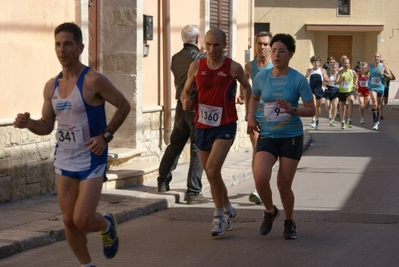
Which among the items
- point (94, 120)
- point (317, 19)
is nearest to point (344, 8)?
point (317, 19)

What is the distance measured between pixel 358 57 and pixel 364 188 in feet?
125

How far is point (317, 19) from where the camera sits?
4881 cm

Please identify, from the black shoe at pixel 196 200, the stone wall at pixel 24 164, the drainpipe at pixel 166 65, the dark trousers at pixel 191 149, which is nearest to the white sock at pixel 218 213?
the dark trousers at pixel 191 149

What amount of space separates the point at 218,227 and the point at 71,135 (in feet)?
8.69

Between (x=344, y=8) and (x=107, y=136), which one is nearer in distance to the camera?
(x=107, y=136)

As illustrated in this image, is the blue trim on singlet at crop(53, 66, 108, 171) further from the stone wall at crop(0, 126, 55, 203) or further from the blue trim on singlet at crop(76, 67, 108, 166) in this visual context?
the stone wall at crop(0, 126, 55, 203)

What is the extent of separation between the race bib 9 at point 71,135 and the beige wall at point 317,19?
1675 inches

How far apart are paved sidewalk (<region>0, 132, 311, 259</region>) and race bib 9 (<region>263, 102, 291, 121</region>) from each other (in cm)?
217

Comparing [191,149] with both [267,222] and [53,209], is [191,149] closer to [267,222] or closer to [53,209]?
[53,209]

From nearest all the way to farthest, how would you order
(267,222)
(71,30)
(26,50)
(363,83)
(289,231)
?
(71,30)
(289,231)
(267,222)
(26,50)
(363,83)

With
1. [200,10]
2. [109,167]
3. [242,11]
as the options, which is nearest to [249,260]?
[109,167]

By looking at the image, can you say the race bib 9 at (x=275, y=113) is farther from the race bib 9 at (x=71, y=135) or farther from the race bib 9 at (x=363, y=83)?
the race bib 9 at (x=363, y=83)

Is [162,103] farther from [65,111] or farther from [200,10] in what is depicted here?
[65,111]

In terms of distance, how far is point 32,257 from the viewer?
25.4 ft
